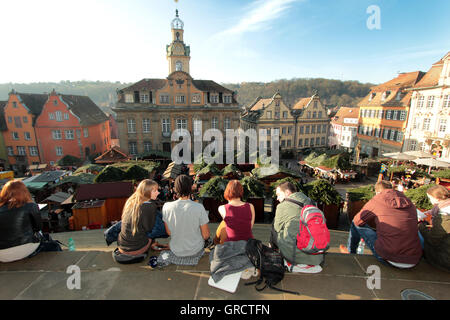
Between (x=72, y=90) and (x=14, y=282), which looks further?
(x=72, y=90)

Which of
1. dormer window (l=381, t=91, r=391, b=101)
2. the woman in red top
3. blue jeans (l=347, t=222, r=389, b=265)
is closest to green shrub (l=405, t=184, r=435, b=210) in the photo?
blue jeans (l=347, t=222, r=389, b=265)

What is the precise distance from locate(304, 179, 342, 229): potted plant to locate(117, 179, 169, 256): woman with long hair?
1030 cm

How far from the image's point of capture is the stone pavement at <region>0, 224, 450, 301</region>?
3.38 metres

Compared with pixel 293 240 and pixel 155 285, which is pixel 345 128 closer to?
pixel 293 240

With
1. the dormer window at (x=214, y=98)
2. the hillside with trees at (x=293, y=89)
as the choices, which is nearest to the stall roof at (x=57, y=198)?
the dormer window at (x=214, y=98)

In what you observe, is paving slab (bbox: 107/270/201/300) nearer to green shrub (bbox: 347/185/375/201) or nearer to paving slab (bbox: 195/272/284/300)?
paving slab (bbox: 195/272/284/300)

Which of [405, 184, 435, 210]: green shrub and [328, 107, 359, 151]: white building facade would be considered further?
[328, 107, 359, 151]: white building facade

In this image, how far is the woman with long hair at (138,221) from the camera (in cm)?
404

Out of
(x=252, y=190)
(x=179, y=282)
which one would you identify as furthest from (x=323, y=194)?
(x=179, y=282)

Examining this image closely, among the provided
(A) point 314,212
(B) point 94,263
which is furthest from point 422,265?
(B) point 94,263

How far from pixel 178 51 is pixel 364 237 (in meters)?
45.3

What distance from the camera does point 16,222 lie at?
3.95 metres

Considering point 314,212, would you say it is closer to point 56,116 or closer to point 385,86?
point 56,116
